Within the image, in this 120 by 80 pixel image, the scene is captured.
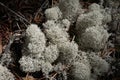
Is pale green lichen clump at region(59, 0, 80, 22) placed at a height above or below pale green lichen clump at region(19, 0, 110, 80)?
above

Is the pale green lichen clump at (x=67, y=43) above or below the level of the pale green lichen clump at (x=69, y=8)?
below

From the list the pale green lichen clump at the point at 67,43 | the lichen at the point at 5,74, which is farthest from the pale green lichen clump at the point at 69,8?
the lichen at the point at 5,74

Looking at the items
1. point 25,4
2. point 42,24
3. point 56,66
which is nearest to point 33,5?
point 25,4

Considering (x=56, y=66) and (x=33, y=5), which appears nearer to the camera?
(x=56, y=66)

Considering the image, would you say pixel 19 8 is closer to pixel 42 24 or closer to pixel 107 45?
pixel 42 24

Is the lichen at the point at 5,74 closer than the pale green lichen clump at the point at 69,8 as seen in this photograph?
Yes

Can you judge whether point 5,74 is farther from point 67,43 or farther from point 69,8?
point 69,8

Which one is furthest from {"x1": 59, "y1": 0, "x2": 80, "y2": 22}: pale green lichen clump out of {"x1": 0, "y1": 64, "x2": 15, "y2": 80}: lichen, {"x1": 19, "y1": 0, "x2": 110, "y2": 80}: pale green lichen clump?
{"x1": 0, "y1": 64, "x2": 15, "y2": 80}: lichen

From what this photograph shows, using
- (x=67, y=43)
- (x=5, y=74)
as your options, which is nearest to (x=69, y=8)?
(x=67, y=43)

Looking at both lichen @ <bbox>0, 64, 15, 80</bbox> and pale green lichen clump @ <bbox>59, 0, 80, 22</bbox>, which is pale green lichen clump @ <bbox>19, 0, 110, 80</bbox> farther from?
lichen @ <bbox>0, 64, 15, 80</bbox>

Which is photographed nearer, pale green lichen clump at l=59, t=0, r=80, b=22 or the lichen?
the lichen

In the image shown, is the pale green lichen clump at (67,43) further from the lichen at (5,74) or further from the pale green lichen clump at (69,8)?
the lichen at (5,74)
